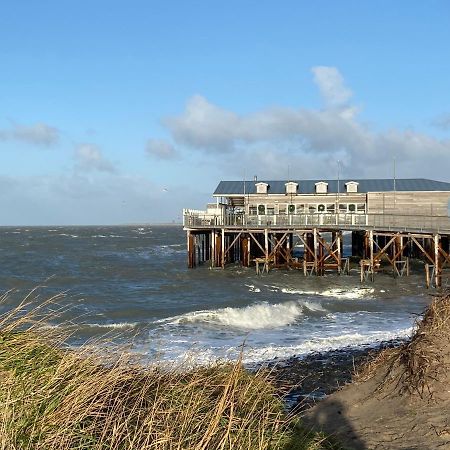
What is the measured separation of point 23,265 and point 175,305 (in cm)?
2663

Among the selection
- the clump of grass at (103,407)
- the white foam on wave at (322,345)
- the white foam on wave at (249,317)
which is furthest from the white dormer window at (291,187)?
the clump of grass at (103,407)

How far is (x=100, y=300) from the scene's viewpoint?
26.7 meters

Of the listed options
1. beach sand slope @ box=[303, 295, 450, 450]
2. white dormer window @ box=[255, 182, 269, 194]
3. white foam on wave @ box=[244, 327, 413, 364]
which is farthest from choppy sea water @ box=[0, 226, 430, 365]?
white dormer window @ box=[255, 182, 269, 194]

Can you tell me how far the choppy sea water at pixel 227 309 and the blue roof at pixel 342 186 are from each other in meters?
9.20

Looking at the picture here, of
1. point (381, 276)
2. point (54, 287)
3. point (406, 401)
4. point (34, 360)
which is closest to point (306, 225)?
point (381, 276)

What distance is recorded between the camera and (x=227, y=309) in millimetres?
Result: 22031

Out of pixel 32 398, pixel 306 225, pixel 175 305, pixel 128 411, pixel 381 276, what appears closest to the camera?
pixel 32 398

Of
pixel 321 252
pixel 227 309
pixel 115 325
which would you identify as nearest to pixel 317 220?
pixel 321 252

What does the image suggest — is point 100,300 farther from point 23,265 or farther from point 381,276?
point 23,265

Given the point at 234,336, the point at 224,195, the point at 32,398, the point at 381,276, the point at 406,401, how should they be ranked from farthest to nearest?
the point at 224,195 < the point at 381,276 < the point at 234,336 < the point at 406,401 < the point at 32,398

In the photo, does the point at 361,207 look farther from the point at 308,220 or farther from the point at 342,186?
the point at 308,220

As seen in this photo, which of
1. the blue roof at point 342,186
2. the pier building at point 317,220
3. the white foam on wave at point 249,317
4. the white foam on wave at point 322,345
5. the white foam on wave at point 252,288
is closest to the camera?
the white foam on wave at point 322,345

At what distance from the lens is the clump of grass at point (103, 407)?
3.83 meters

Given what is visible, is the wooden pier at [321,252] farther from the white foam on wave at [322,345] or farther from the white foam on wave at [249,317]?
the white foam on wave at [322,345]
